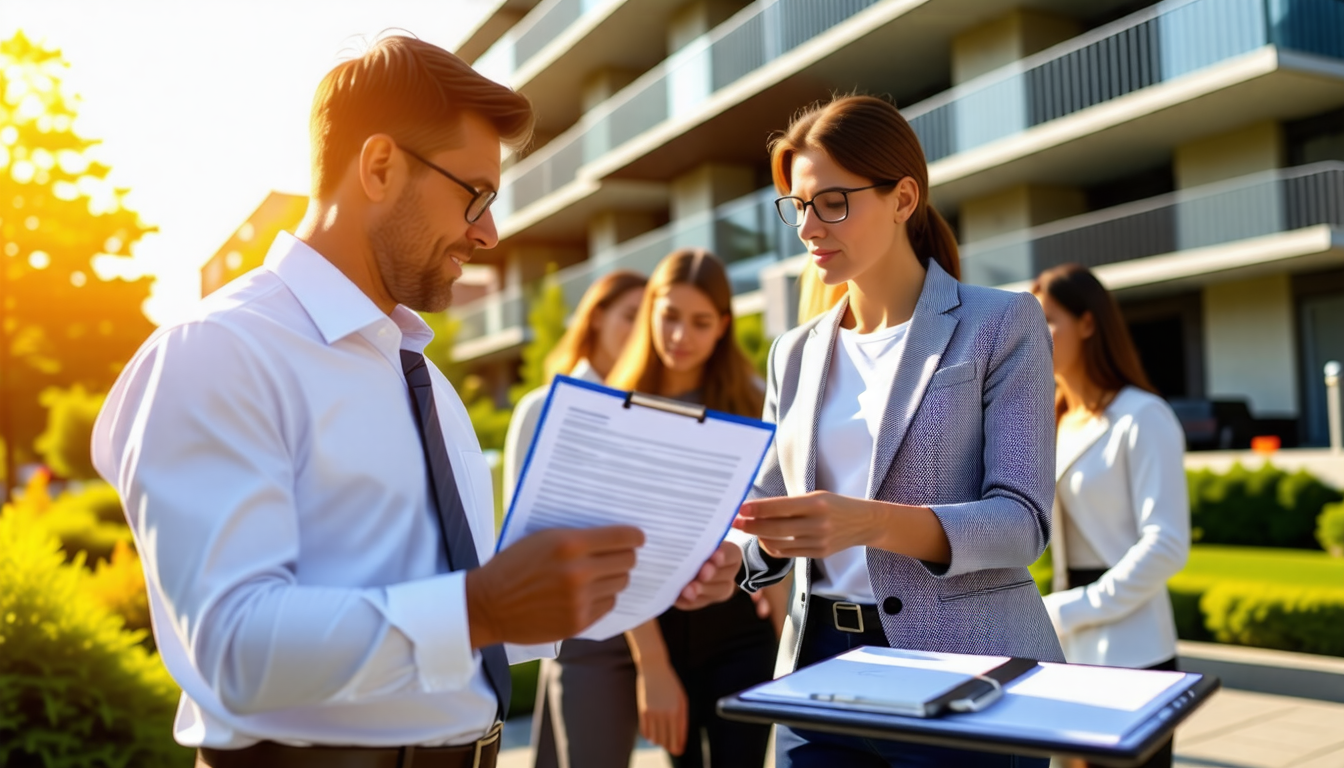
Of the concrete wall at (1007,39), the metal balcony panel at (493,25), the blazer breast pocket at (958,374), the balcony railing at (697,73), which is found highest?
the metal balcony panel at (493,25)

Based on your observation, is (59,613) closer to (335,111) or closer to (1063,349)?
(335,111)

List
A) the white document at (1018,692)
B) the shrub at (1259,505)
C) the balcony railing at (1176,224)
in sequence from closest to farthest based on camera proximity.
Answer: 1. the white document at (1018,692)
2. the shrub at (1259,505)
3. the balcony railing at (1176,224)

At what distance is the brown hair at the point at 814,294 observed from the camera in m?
2.90

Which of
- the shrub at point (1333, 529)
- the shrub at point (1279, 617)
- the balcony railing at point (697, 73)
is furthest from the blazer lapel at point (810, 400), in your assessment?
the balcony railing at point (697, 73)

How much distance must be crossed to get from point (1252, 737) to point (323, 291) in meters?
5.91

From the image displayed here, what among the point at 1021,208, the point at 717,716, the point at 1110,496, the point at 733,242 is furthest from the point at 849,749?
the point at 733,242

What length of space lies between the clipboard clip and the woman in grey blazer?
55cm

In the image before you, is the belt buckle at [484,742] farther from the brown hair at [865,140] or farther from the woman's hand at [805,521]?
the brown hair at [865,140]

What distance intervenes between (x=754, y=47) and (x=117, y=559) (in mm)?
18902

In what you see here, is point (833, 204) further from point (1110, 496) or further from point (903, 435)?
point (1110, 496)

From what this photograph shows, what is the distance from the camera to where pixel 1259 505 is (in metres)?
13.7

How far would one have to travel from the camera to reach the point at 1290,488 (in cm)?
1352

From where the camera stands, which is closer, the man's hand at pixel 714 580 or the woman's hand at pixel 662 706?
the man's hand at pixel 714 580

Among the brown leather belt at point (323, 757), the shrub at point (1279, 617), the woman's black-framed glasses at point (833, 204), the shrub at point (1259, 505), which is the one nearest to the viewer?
the brown leather belt at point (323, 757)
